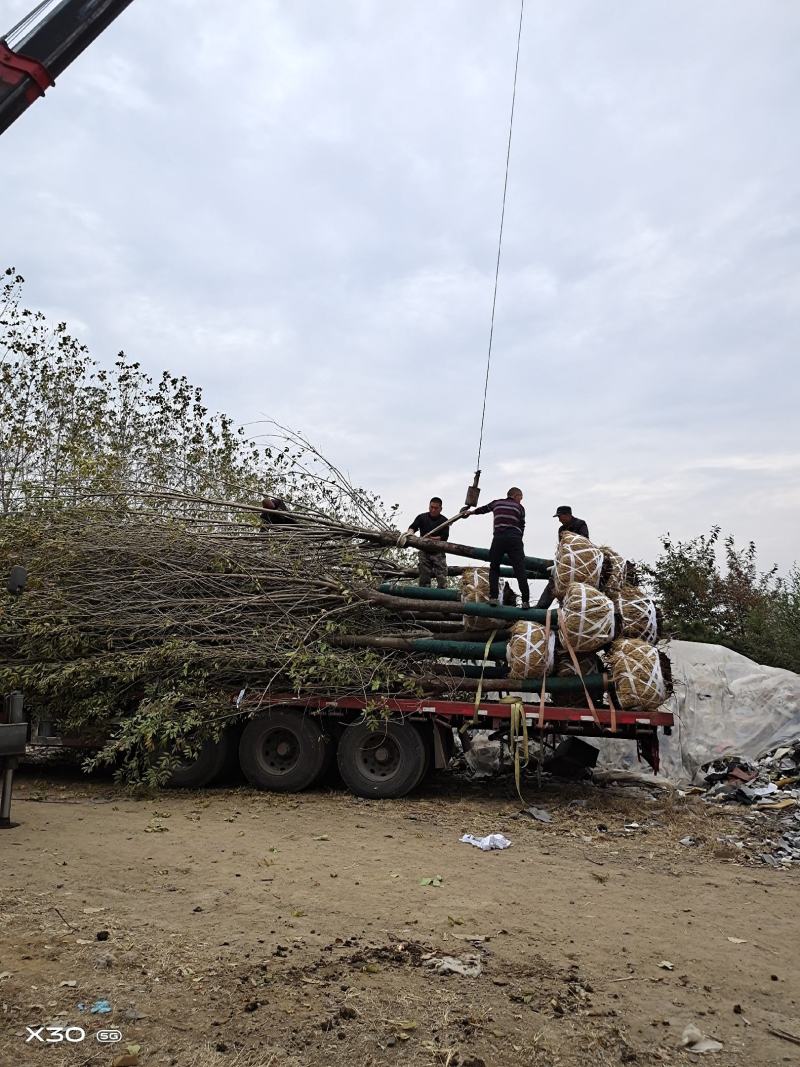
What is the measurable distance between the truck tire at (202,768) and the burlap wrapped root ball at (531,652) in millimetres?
3481

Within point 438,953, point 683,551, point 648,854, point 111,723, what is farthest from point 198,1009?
point 683,551

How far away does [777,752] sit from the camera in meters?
11.1

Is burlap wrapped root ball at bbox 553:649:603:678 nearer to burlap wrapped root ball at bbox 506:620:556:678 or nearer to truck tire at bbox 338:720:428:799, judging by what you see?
burlap wrapped root ball at bbox 506:620:556:678

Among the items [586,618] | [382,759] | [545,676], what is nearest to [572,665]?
[545,676]

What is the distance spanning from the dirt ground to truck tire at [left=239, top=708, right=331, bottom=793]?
1141 mm

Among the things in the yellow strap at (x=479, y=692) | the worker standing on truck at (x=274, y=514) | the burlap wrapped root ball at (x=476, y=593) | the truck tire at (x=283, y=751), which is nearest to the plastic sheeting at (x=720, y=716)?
the burlap wrapped root ball at (x=476, y=593)

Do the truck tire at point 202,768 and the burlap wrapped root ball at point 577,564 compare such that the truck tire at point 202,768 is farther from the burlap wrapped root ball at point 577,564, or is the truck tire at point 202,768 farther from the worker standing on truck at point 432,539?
the burlap wrapped root ball at point 577,564

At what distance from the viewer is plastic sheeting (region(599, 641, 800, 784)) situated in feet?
36.9

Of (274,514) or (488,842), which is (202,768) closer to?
(274,514)

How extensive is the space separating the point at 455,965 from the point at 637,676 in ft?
16.3

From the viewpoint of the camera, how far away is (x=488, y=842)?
25.3ft

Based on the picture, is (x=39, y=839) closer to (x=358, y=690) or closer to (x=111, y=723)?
(x=111, y=723)

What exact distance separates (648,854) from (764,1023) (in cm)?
360

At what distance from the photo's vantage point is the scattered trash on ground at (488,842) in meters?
7.64
